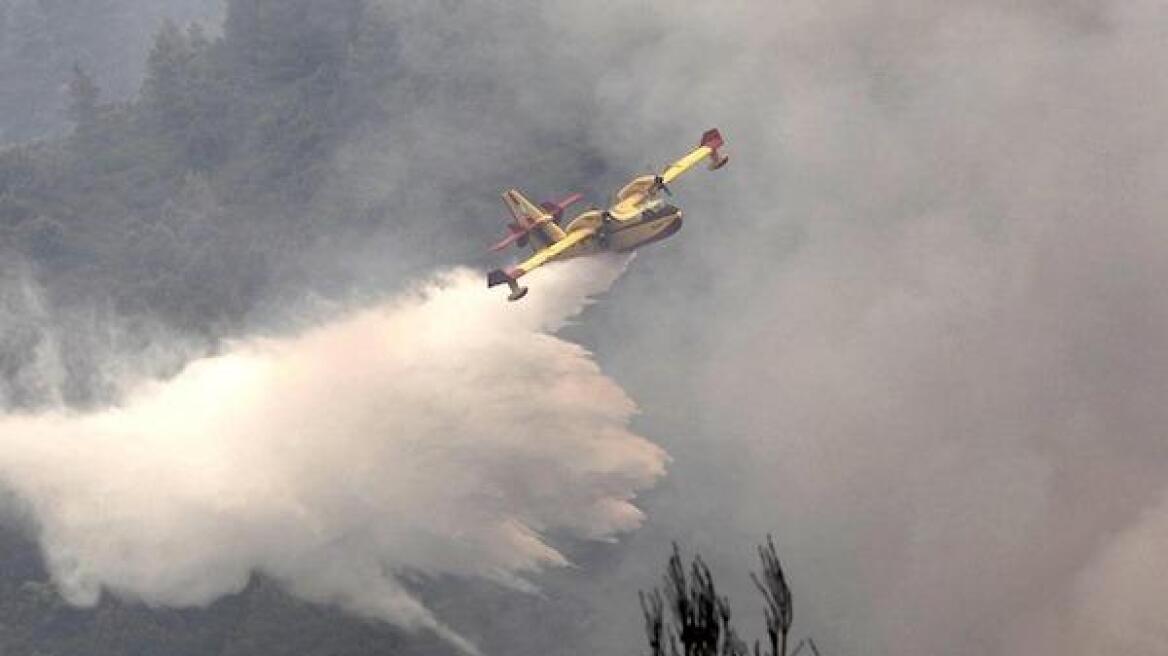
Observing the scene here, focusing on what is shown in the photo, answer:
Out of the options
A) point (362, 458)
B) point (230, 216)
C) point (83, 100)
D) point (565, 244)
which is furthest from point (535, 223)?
point (83, 100)

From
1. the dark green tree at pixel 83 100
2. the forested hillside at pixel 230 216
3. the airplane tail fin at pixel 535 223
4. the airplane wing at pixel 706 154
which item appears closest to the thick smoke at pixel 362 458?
the airplane tail fin at pixel 535 223

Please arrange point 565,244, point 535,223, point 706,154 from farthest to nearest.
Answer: point 706,154 < point 535,223 < point 565,244

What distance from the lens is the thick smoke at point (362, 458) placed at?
72938 mm

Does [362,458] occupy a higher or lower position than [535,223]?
lower

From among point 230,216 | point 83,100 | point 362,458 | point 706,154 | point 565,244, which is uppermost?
point 83,100

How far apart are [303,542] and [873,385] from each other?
915 inches

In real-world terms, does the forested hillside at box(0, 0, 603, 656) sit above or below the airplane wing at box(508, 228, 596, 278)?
above

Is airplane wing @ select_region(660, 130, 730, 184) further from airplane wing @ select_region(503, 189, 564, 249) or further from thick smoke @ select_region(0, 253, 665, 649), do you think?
thick smoke @ select_region(0, 253, 665, 649)

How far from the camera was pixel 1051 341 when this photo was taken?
8112cm

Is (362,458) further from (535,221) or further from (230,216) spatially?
(230,216)

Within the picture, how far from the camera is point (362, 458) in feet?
251

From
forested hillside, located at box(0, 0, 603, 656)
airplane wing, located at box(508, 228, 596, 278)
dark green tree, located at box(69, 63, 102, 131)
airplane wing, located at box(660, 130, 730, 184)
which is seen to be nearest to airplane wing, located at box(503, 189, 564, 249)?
airplane wing, located at box(508, 228, 596, 278)

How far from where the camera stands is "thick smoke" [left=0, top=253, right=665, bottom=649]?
7294 centimetres

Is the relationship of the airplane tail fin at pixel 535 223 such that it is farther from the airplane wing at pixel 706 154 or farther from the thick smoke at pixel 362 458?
the airplane wing at pixel 706 154
